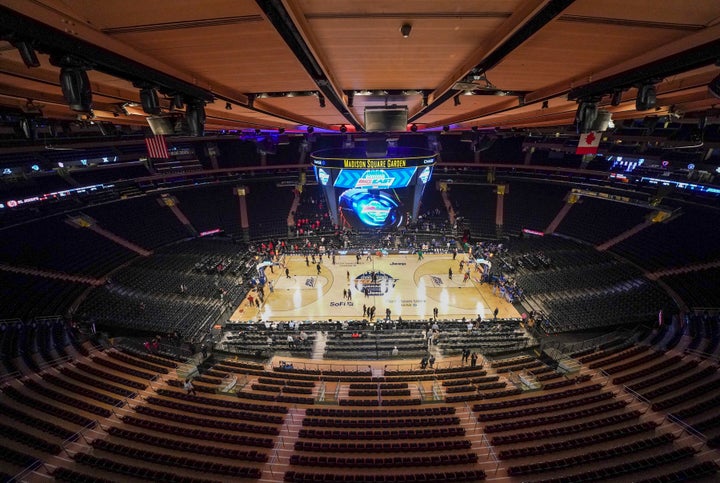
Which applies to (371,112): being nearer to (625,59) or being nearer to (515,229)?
(625,59)

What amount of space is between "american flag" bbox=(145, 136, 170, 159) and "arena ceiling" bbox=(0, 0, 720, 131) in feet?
38.1

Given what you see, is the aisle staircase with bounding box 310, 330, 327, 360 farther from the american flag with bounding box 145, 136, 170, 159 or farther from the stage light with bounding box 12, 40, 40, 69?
the stage light with bounding box 12, 40, 40, 69

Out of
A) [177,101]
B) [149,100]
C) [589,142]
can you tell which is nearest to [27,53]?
[149,100]

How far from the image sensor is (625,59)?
18.1 feet

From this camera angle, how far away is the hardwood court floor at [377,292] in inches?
842

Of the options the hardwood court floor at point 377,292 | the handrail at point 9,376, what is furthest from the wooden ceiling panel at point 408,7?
the hardwood court floor at point 377,292

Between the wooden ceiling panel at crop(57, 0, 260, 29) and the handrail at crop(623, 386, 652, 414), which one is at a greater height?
the wooden ceiling panel at crop(57, 0, 260, 29)

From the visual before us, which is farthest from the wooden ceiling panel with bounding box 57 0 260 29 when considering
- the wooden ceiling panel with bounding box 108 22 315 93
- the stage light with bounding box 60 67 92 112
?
the stage light with bounding box 60 67 92 112

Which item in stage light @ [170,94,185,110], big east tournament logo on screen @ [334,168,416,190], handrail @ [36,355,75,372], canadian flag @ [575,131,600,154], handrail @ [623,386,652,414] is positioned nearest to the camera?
stage light @ [170,94,185,110]

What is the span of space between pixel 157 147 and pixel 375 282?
650 inches

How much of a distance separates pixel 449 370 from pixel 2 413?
57.4ft

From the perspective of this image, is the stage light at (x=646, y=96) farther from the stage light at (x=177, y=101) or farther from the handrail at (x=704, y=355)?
the handrail at (x=704, y=355)

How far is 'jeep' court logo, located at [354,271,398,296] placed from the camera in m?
24.1

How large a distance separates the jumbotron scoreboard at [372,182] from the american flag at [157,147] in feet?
32.4
